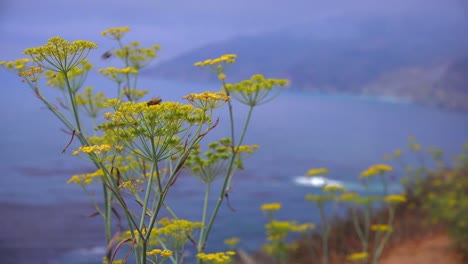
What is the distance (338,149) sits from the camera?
22.5 m

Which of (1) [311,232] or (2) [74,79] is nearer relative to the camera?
(2) [74,79]

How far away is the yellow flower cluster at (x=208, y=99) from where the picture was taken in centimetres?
219

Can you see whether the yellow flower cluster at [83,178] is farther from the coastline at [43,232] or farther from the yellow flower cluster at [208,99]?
the coastline at [43,232]

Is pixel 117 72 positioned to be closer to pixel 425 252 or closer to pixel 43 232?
pixel 43 232

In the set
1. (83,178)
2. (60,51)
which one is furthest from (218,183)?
(60,51)

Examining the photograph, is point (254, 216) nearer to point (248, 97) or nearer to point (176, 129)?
point (248, 97)

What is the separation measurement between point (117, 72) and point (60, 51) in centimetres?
117

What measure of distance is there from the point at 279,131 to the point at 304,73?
196 ft

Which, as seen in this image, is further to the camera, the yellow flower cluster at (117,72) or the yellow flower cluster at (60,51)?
the yellow flower cluster at (117,72)

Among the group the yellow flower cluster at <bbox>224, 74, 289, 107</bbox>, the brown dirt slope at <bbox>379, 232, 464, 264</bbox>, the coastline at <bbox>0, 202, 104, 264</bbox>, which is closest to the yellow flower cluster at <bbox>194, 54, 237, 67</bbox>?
the yellow flower cluster at <bbox>224, 74, 289, 107</bbox>

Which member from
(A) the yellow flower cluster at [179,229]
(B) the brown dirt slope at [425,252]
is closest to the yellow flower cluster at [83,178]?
(A) the yellow flower cluster at [179,229]

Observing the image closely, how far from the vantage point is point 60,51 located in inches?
89.7

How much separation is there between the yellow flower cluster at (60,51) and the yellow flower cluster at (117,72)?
3.28 ft

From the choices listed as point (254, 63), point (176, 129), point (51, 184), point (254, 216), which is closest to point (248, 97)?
point (176, 129)
